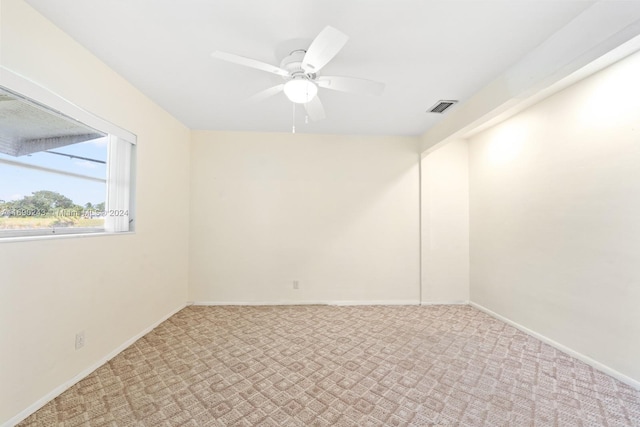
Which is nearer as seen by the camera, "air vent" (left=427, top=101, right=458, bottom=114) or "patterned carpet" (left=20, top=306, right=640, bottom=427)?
"patterned carpet" (left=20, top=306, right=640, bottom=427)

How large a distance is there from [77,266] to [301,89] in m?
2.20

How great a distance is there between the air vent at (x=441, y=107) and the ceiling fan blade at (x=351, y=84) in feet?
4.60

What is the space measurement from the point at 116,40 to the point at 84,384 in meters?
2.58

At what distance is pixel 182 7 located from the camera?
162 centimetres

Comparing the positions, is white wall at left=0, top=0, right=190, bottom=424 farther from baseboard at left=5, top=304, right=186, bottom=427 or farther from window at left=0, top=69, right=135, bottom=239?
window at left=0, top=69, right=135, bottom=239

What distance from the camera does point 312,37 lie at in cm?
184

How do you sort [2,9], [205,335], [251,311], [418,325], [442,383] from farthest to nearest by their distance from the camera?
[251,311], [418,325], [205,335], [442,383], [2,9]

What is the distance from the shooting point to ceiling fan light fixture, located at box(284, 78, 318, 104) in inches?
76.0

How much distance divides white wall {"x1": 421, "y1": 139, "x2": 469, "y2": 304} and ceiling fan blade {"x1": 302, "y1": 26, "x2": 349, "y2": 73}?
114 inches

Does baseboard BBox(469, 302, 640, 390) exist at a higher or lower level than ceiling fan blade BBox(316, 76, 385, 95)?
lower

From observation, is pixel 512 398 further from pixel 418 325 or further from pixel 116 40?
pixel 116 40

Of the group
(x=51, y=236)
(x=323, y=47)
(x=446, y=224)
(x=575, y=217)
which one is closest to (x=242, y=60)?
(x=323, y=47)

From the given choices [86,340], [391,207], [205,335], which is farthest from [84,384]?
[391,207]

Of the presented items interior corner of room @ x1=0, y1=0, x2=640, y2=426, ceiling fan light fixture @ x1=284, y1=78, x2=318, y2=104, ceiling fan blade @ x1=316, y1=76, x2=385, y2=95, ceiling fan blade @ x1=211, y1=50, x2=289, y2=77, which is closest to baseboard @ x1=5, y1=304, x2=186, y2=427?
interior corner of room @ x1=0, y1=0, x2=640, y2=426
